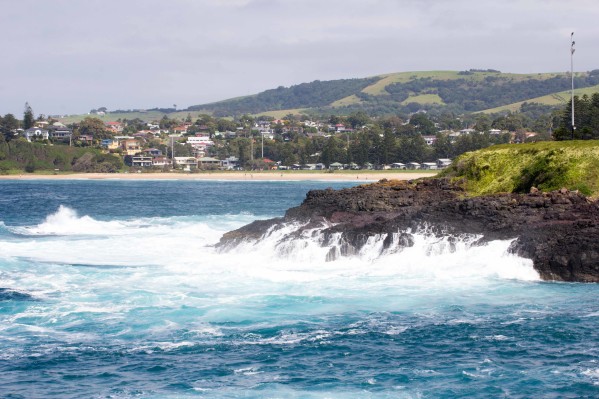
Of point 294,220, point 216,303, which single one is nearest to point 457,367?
point 216,303

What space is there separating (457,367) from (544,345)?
275 cm

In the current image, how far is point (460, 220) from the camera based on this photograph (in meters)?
32.0

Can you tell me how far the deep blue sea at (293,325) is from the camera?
17.4 metres

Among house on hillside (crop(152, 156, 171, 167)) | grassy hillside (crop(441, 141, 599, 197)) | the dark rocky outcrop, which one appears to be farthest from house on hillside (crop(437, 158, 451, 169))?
the dark rocky outcrop

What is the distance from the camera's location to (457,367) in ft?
59.8

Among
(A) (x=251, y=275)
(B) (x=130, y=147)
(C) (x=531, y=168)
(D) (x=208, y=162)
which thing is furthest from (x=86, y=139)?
(A) (x=251, y=275)

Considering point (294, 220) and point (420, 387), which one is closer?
point (420, 387)

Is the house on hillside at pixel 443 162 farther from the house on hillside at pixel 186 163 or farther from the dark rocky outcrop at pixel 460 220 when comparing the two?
the dark rocky outcrop at pixel 460 220

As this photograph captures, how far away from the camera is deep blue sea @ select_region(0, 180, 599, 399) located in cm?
1739

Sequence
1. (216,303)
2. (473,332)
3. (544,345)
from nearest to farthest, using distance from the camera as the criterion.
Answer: (544,345)
(473,332)
(216,303)

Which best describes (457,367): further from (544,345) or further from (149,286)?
(149,286)

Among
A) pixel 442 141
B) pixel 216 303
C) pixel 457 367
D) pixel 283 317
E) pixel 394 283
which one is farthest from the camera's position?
pixel 442 141

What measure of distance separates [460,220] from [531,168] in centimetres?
760

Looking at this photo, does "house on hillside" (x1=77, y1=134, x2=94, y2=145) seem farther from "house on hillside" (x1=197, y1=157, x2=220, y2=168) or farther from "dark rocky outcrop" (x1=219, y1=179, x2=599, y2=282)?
"dark rocky outcrop" (x1=219, y1=179, x2=599, y2=282)
